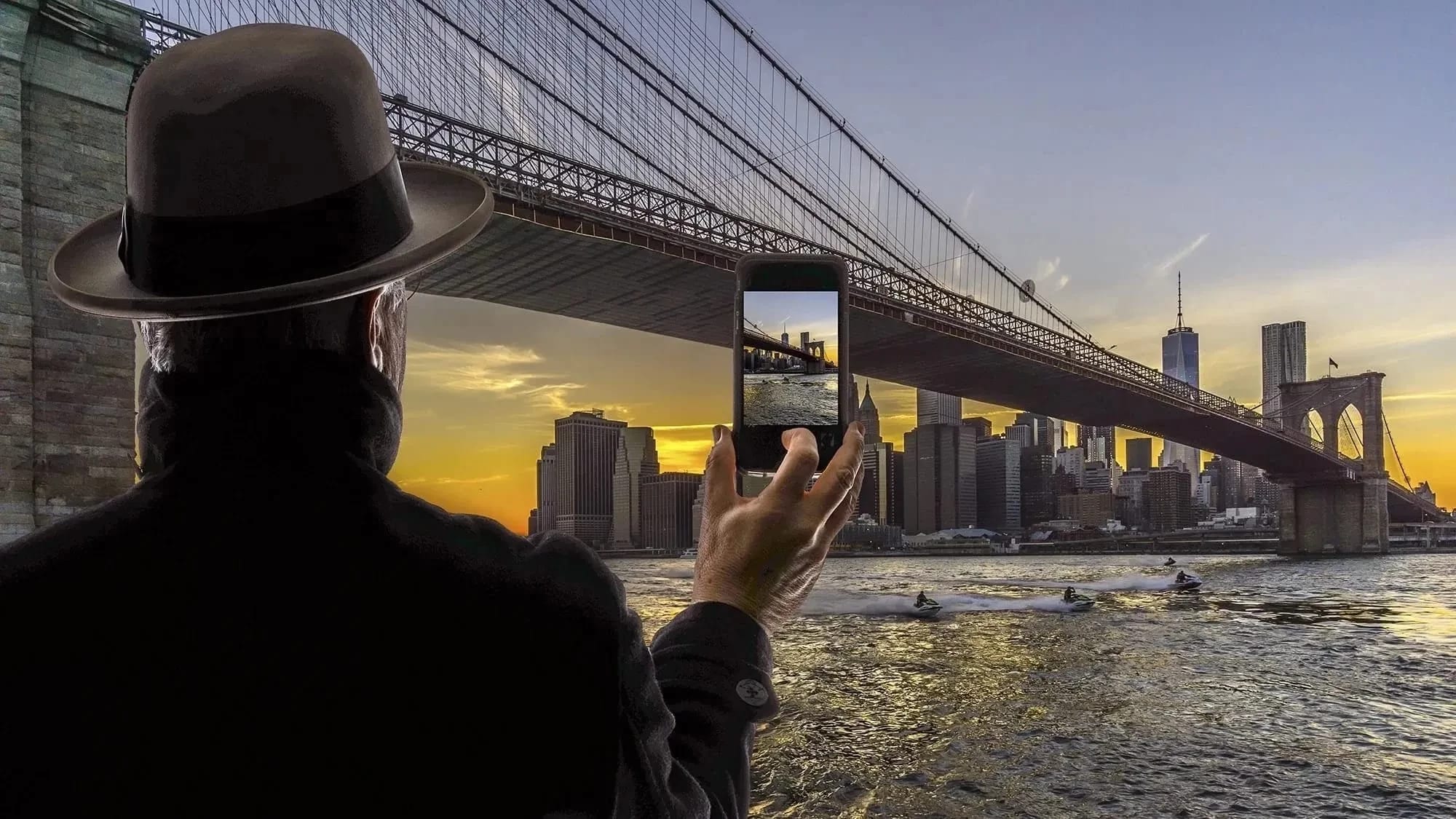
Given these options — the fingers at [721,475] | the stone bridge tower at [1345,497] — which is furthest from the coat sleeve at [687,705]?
the stone bridge tower at [1345,497]

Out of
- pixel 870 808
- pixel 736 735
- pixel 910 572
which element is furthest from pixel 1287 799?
pixel 910 572

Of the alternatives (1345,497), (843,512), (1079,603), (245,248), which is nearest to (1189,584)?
(1079,603)

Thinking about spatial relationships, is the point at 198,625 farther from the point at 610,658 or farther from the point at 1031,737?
the point at 1031,737

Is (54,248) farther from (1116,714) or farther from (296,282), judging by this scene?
(296,282)

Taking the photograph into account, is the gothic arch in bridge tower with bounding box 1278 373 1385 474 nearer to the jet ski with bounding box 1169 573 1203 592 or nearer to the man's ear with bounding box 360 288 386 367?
the jet ski with bounding box 1169 573 1203 592

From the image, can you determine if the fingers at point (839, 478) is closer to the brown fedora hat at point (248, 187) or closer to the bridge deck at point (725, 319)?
Answer: the brown fedora hat at point (248, 187)

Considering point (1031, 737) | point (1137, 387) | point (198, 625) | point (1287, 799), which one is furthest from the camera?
point (1137, 387)

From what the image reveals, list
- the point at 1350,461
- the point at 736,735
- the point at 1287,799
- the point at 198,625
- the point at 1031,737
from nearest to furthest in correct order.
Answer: the point at 198,625 < the point at 736,735 < the point at 1287,799 < the point at 1031,737 < the point at 1350,461
